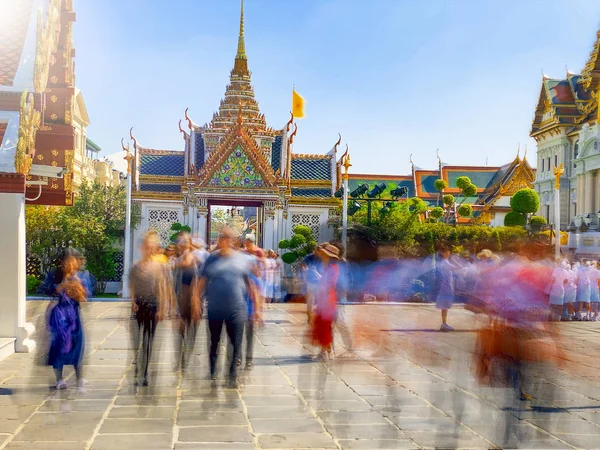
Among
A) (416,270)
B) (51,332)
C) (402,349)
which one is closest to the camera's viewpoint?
(51,332)

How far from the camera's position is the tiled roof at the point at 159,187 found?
28.7m

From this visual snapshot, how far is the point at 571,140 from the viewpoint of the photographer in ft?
170

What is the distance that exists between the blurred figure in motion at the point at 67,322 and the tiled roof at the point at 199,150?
2157 cm

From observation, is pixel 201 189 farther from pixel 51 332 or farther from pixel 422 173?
pixel 422 173

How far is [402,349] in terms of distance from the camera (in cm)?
1227

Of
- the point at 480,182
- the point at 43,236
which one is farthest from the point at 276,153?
the point at 480,182

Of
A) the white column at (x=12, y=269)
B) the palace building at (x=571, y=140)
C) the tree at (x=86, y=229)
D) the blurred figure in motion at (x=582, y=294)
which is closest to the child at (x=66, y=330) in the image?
the white column at (x=12, y=269)

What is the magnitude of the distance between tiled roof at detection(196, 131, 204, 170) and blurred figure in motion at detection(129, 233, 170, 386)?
21.3m

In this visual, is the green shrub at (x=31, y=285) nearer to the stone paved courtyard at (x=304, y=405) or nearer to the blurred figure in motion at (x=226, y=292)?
the stone paved courtyard at (x=304, y=405)

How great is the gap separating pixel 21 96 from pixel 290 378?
565 cm

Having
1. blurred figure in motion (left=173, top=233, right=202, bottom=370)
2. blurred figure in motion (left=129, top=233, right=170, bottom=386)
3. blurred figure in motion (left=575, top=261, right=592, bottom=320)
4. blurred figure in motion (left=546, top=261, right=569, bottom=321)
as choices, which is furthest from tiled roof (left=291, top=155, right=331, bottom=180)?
blurred figure in motion (left=129, top=233, right=170, bottom=386)

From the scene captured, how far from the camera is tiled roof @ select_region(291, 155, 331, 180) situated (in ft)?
96.4

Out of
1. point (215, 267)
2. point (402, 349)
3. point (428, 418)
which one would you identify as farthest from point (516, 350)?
point (402, 349)

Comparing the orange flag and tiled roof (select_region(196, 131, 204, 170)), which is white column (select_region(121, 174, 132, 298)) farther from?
the orange flag
